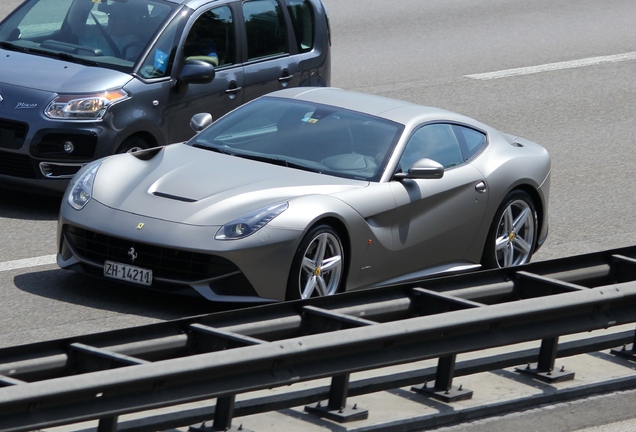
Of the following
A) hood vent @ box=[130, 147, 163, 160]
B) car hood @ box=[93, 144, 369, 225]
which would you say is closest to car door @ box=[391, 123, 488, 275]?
car hood @ box=[93, 144, 369, 225]

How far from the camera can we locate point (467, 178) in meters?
9.41

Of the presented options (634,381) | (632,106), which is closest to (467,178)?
(634,381)

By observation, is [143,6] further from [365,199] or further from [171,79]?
[365,199]

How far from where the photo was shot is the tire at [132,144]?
10820 mm

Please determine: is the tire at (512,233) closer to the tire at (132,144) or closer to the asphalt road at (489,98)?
the asphalt road at (489,98)

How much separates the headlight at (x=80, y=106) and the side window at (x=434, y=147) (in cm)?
270

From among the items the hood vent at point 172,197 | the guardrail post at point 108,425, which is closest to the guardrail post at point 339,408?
the guardrail post at point 108,425

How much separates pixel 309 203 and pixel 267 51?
4209 millimetres

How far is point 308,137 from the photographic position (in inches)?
364

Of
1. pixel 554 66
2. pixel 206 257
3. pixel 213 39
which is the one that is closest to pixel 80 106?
pixel 213 39

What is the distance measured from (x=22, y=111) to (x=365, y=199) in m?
3.32

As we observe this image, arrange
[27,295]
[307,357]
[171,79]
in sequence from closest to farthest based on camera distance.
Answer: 1. [307,357]
2. [27,295]
3. [171,79]

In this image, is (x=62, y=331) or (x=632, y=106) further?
(x=632, y=106)

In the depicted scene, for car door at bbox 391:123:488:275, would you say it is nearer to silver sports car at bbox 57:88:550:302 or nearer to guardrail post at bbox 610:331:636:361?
silver sports car at bbox 57:88:550:302
